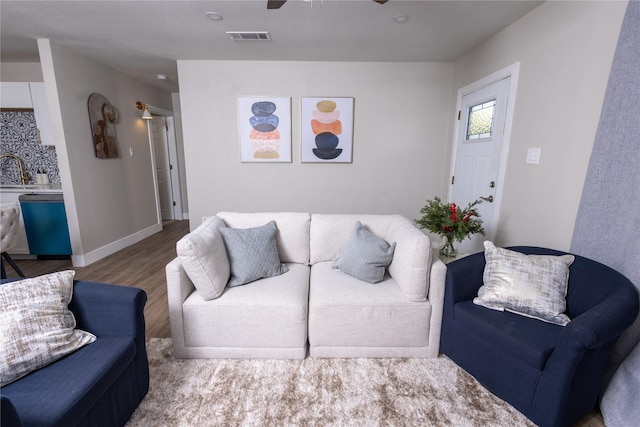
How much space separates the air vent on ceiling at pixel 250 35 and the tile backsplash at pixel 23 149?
289 centimetres

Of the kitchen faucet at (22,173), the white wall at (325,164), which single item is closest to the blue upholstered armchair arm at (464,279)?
the white wall at (325,164)

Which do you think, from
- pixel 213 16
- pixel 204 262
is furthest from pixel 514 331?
pixel 213 16

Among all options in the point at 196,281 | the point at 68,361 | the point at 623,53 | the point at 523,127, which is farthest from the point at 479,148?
the point at 68,361

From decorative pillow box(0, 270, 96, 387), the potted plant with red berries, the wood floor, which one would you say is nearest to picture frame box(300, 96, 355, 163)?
the potted plant with red berries

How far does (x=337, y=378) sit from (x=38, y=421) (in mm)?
1308

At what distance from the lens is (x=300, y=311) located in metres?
1.73

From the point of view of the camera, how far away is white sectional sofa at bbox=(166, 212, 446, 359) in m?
1.72

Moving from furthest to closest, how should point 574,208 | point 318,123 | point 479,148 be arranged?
point 318,123 < point 479,148 < point 574,208

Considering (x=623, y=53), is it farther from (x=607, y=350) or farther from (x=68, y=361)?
(x=68, y=361)

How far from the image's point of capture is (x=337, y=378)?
168 centimetres

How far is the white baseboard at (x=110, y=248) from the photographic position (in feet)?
10.9

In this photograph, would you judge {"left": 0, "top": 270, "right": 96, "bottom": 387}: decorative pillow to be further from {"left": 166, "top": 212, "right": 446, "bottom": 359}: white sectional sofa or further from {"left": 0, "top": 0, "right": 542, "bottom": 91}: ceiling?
{"left": 0, "top": 0, "right": 542, "bottom": 91}: ceiling

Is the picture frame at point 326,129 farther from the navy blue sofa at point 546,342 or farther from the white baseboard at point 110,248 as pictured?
the white baseboard at point 110,248

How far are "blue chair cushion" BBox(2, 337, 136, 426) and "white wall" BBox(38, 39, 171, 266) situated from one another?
8.82 feet
